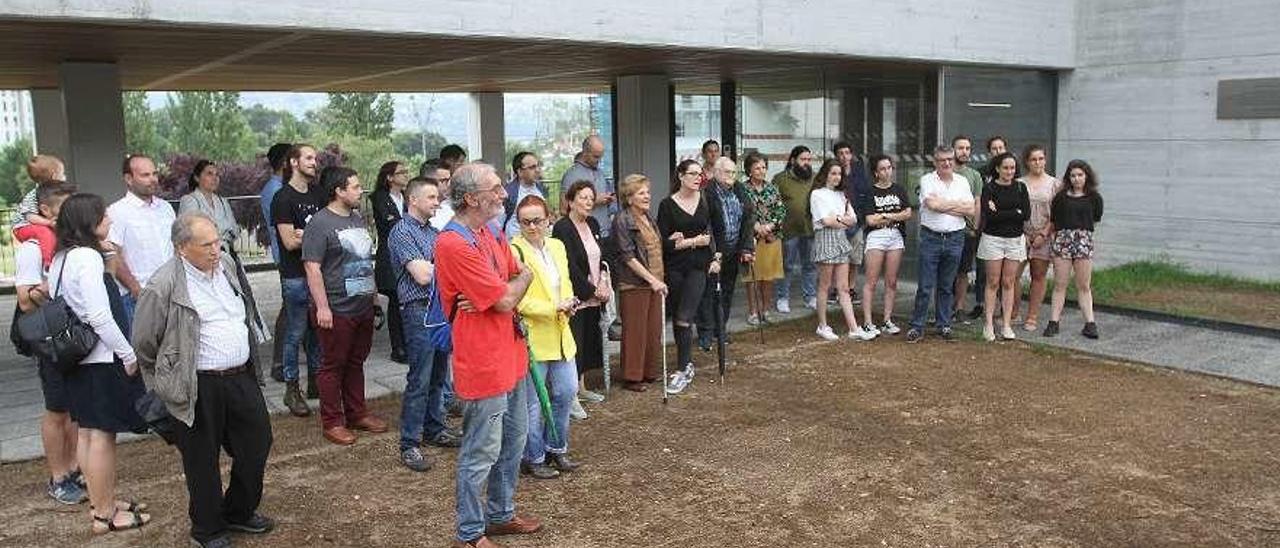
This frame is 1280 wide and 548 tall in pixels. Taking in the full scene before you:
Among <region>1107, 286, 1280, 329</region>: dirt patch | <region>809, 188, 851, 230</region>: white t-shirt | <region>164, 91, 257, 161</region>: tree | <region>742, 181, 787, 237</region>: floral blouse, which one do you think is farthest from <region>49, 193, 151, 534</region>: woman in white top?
<region>164, 91, 257, 161</region>: tree

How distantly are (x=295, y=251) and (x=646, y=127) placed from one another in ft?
18.3

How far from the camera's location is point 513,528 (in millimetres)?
4445

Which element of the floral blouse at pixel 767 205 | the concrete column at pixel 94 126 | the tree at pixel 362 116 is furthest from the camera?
the tree at pixel 362 116

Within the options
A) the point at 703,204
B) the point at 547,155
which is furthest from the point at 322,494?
the point at 547,155

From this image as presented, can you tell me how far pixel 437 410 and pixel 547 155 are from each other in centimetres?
6370

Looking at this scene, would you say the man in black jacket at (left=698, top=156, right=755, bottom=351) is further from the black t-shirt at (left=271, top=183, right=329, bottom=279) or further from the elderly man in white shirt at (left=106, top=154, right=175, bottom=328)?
the elderly man in white shirt at (left=106, top=154, right=175, bottom=328)

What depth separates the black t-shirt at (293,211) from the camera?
20.6ft

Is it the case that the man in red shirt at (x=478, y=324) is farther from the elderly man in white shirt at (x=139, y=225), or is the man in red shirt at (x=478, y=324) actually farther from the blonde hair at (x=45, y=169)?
the blonde hair at (x=45, y=169)

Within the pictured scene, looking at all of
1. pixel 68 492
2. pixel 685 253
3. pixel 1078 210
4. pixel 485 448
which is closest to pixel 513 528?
pixel 485 448

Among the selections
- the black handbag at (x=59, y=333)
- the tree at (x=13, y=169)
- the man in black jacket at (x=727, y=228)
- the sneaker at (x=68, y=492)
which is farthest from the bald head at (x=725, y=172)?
the tree at (x=13, y=169)

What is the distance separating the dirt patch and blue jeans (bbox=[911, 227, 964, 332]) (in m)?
2.42

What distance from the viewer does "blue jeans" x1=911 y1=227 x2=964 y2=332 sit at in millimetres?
8320

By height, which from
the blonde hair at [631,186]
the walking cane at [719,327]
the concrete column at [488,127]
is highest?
the concrete column at [488,127]

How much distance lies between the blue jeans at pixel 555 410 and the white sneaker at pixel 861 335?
4031 mm
